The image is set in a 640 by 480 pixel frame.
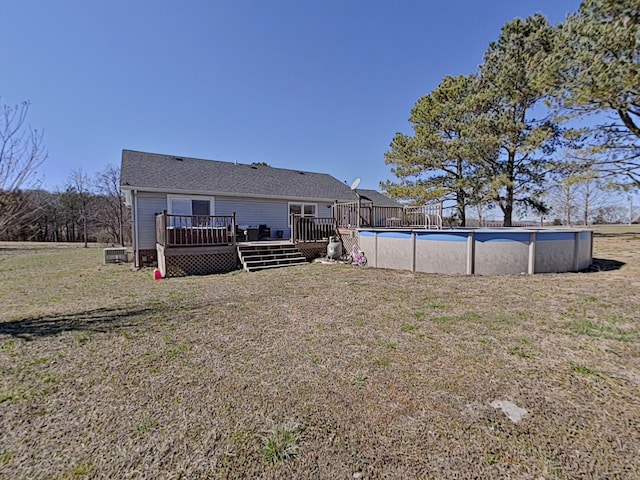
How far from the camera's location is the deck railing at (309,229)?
11.5 meters

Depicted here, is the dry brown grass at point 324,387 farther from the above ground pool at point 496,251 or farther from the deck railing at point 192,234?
the deck railing at point 192,234

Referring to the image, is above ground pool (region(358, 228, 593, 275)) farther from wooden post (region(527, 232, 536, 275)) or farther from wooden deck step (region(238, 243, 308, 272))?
wooden deck step (region(238, 243, 308, 272))

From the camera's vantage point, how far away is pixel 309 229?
461 inches

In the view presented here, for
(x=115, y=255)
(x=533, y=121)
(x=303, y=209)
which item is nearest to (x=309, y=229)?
(x=303, y=209)

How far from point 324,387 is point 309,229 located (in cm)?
906

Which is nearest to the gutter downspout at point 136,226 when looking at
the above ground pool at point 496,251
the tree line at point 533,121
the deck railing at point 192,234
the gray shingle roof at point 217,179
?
the gray shingle roof at point 217,179

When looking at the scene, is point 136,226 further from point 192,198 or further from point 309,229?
point 309,229

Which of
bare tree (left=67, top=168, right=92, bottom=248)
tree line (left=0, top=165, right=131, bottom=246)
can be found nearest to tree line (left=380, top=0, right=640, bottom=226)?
tree line (left=0, top=165, right=131, bottom=246)

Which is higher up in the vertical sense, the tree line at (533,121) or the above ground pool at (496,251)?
the tree line at (533,121)

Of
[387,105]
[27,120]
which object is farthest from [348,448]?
[387,105]

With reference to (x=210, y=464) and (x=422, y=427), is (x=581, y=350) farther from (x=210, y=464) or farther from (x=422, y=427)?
(x=210, y=464)

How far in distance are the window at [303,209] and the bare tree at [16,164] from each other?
11.1 meters

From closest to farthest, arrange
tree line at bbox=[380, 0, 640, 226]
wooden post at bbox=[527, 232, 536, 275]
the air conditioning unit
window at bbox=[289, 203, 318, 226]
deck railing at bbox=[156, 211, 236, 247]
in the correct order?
wooden post at bbox=[527, 232, 536, 275] → deck railing at bbox=[156, 211, 236, 247] → tree line at bbox=[380, 0, 640, 226] → the air conditioning unit → window at bbox=[289, 203, 318, 226]

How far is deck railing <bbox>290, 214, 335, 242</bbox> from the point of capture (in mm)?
11461
